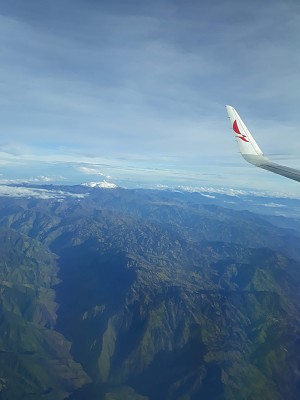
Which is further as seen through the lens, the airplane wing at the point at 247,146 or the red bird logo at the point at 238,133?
the red bird logo at the point at 238,133

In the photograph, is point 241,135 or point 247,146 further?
point 247,146

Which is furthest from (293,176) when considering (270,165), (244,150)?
(244,150)

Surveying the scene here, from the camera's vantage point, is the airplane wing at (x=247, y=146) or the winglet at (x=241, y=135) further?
the winglet at (x=241, y=135)

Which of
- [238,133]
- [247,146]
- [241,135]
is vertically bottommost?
[247,146]

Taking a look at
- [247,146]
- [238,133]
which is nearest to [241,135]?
[238,133]

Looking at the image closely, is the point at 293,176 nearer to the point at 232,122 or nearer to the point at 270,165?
the point at 270,165

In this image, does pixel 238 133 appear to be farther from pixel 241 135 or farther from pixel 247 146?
pixel 247 146

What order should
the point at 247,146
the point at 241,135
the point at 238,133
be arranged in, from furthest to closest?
the point at 247,146 → the point at 241,135 → the point at 238,133

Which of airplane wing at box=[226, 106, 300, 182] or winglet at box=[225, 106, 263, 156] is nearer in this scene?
airplane wing at box=[226, 106, 300, 182]
